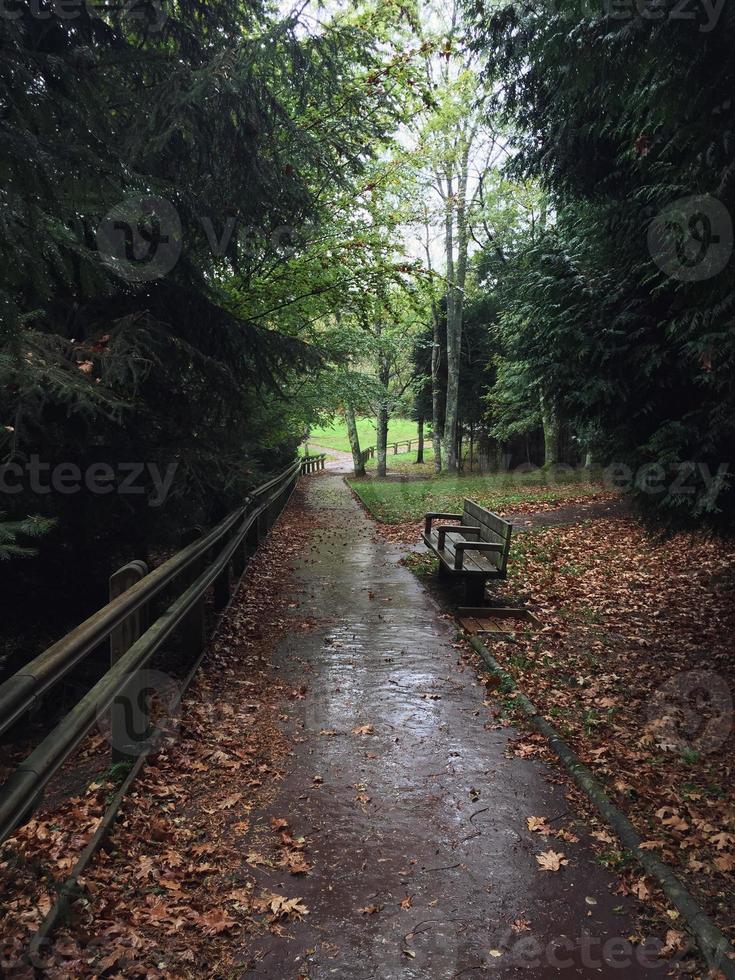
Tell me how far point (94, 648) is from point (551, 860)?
3.08 m

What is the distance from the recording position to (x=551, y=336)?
6.93 metres

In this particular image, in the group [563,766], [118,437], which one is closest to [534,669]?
[563,766]

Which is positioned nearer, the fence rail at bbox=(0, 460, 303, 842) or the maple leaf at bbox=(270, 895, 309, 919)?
the fence rail at bbox=(0, 460, 303, 842)

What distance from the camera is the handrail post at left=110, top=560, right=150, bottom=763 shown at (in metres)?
3.91

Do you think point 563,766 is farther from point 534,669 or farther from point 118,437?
point 118,437

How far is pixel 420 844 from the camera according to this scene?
3486mm

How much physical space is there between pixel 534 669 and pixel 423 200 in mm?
23387
